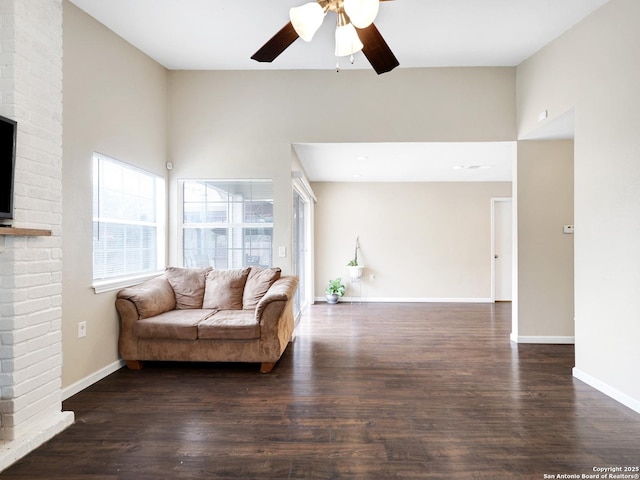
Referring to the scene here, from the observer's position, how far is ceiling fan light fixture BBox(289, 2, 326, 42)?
188cm

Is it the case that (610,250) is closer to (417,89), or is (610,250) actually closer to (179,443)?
(417,89)

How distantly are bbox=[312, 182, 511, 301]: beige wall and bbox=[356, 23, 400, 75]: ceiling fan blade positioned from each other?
174 inches

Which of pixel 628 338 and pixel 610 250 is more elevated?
pixel 610 250

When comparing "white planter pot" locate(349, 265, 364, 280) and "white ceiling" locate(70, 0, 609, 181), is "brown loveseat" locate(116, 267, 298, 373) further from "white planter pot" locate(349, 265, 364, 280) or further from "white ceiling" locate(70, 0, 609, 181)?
"white planter pot" locate(349, 265, 364, 280)

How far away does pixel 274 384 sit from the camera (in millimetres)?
2781

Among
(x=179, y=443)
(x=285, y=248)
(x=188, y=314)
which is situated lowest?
(x=179, y=443)

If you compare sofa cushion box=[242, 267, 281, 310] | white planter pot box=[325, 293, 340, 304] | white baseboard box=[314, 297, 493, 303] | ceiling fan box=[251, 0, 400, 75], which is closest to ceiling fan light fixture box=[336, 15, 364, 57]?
ceiling fan box=[251, 0, 400, 75]

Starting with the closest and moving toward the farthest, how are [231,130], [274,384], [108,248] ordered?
[274,384], [108,248], [231,130]

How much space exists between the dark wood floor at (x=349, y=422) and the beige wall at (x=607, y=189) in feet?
1.15

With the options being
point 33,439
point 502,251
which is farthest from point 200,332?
point 502,251

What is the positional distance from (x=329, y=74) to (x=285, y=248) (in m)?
2.02

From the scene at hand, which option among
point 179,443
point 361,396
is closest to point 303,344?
point 361,396

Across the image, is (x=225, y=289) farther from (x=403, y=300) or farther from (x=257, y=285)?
(x=403, y=300)

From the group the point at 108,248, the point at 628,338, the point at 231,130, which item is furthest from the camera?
the point at 231,130
